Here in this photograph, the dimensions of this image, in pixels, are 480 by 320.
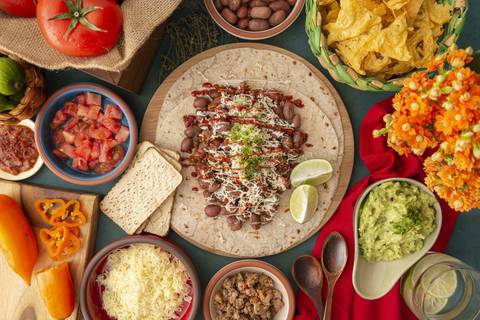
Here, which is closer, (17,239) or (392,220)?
(392,220)

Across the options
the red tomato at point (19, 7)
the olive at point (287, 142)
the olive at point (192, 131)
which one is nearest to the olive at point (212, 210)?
the olive at point (192, 131)

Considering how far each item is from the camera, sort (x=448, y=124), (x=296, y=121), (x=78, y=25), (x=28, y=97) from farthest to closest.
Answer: (x=296, y=121), (x=28, y=97), (x=78, y=25), (x=448, y=124)

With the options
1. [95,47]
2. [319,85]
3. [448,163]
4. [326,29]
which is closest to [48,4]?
[95,47]

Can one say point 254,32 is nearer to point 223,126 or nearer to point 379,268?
point 223,126

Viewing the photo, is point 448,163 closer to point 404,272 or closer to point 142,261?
point 404,272

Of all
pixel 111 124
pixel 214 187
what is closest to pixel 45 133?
pixel 111 124
